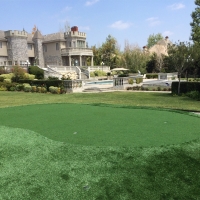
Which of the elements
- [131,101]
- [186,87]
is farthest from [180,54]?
[131,101]

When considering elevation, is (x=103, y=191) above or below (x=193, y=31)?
below

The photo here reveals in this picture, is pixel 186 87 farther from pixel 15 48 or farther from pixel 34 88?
pixel 15 48

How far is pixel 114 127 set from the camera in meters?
6.38

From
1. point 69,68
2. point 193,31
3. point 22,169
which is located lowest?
point 22,169

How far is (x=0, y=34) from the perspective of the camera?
1619 inches

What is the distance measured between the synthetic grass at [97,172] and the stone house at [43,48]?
3915cm

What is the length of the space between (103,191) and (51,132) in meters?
3.19

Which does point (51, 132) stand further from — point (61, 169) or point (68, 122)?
point (61, 169)

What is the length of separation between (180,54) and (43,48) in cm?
3817

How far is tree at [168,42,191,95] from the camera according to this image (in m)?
15.3

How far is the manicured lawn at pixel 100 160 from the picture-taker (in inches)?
129

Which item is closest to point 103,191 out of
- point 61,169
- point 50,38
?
point 61,169

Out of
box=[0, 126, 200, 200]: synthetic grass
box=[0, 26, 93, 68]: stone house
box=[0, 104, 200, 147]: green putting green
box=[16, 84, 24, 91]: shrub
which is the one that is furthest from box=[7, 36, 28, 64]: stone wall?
box=[0, 126, 200, 200]: synthetic grass

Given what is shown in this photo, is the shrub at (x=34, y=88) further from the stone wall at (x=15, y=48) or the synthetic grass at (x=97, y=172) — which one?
the stone wall at (x=15, y=48)
